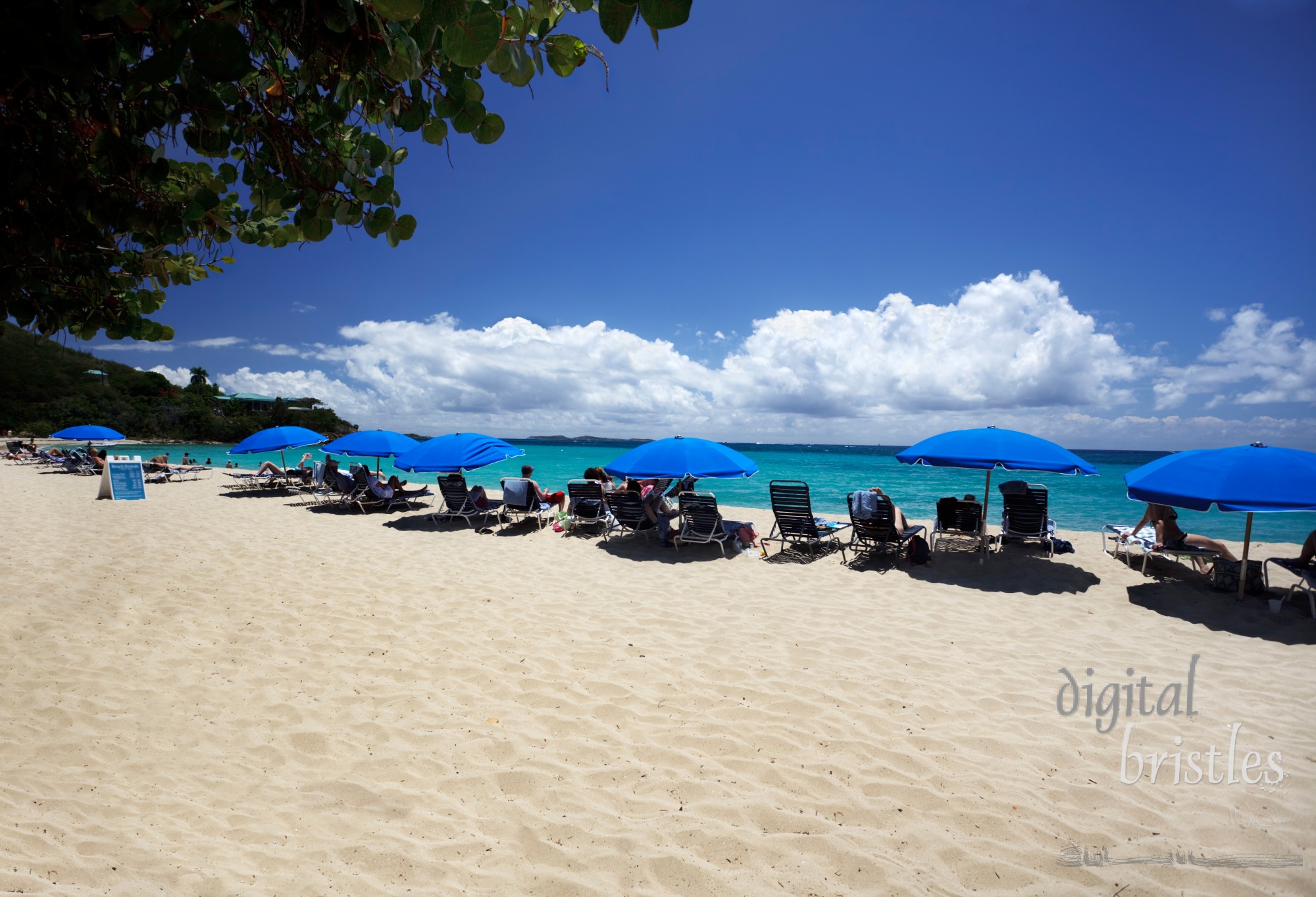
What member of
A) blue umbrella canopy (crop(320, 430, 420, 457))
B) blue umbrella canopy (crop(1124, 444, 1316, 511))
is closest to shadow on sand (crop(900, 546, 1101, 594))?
blue umbrella canopy (crop(1124, 444, 1316, 511))

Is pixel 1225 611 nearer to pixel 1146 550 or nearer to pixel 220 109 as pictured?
pixel 1146 550

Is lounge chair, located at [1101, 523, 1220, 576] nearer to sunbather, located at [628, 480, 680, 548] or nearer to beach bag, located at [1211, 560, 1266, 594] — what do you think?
beach bag, located at [1211, 560, 1266, 594]

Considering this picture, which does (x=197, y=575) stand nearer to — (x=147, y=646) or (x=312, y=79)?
(x=147, y=646)

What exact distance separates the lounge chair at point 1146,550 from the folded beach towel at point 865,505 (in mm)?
3321

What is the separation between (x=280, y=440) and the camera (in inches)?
582

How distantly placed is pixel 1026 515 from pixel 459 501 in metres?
9.94

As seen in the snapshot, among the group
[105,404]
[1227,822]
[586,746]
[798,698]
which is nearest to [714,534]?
[798,698]

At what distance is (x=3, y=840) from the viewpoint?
7.30 ft

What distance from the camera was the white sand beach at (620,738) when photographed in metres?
2.23

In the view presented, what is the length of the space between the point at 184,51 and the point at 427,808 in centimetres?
309

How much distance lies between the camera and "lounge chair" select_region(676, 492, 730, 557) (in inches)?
323

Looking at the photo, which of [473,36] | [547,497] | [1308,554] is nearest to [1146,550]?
[1308,554]

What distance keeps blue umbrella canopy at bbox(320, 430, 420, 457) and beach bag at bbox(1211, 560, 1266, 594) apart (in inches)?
520

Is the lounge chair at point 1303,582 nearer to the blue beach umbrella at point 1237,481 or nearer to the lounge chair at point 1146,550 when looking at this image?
the blue beach umbrella at point 1237,481
